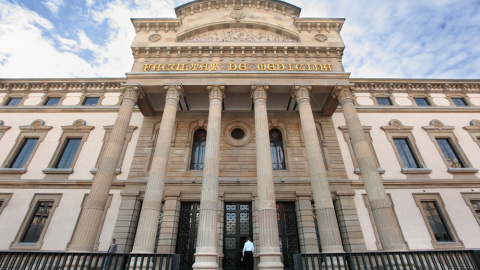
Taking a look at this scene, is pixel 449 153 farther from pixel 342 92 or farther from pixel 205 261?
pixel 205 261

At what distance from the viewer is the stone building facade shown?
12.7 m

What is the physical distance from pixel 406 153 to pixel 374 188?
26.4 feet

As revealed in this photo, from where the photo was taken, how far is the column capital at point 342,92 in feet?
48.2

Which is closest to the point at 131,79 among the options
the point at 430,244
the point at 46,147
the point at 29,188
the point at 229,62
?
the point at 229,62

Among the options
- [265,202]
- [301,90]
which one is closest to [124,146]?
[265,202]

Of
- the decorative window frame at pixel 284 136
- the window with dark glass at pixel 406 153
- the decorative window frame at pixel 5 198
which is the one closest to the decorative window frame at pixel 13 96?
the decorative window frame at pixel 5 198

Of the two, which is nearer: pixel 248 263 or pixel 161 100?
pixel 248 263

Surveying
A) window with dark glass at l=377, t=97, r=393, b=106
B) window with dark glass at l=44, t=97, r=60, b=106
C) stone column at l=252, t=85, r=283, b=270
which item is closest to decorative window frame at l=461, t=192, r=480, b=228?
window with dark glass at l=377, t=97, r=393, b=106

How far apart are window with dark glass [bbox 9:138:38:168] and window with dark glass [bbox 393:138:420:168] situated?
89.6 ft

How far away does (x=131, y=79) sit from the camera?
1493 centimetres

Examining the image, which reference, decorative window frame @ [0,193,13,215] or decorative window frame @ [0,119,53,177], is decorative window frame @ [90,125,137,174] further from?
decorative window frame @ [0,193,13,215]

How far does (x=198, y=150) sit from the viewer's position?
1730 centimetres

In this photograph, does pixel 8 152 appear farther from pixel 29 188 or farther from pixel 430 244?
pixel 430 244

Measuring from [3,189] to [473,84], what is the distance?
1461 inches
